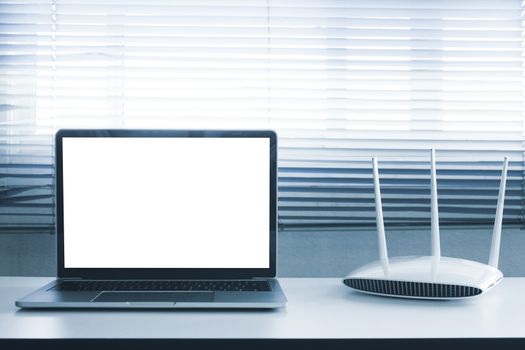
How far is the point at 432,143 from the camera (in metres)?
1.49

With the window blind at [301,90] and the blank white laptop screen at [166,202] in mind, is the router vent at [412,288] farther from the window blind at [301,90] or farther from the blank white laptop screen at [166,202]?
the window blind at [301,90]

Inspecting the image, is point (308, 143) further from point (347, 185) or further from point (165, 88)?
point (165, 88)

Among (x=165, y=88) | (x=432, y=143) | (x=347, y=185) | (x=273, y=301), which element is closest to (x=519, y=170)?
(x=432, y=143)

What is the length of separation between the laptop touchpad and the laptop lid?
0.40 ft

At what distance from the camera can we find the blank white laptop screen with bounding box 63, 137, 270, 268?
47.4 inches

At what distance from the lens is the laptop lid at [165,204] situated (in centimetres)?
120

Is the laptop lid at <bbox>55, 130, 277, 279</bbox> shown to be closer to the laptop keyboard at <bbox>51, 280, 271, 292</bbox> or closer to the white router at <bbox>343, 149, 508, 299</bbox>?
the laptop keyboard at <bbox>51, 280, 271, 292</bbox>

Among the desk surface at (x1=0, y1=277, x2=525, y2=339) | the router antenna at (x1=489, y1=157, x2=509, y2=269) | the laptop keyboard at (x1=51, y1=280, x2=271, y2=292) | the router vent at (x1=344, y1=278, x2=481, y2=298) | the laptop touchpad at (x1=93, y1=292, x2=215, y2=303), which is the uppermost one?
the router antenna at (x1=489, y1=157, x2=509, y2=269)

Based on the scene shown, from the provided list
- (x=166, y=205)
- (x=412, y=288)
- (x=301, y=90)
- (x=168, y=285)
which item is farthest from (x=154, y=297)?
(x=301, y=90)

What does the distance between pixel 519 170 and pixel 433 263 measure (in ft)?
1.77

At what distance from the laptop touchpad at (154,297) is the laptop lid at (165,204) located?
0.12 m

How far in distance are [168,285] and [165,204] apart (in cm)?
18

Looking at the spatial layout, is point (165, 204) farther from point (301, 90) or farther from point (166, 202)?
point (301, 90)

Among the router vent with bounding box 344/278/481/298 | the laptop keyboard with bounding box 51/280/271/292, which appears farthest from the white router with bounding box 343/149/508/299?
the laptop keyboard with bounding box 51/280/271/292
